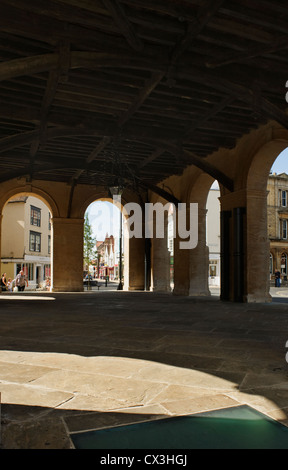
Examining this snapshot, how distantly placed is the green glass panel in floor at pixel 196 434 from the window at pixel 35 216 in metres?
35.6

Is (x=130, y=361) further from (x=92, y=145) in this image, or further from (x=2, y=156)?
(x=2, y=156)

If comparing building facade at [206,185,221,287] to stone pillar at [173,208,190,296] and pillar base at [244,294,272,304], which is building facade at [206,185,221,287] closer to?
stone pillar at [173,208,190,296]

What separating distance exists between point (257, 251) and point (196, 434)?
9827 mm

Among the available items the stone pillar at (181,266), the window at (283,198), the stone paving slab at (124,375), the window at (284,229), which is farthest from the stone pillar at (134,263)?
the window at (283,198)

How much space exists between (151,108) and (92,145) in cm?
355

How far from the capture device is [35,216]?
37125 mm

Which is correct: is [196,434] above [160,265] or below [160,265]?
→ below

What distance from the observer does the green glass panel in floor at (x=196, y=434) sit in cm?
198

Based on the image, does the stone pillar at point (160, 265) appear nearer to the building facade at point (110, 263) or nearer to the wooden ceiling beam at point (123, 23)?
the wooden ceiling beam at point (123, 23)

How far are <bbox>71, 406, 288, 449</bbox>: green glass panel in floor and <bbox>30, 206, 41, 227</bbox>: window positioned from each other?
117ft

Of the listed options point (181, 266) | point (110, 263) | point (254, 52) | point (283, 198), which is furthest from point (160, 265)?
point (110, 263)

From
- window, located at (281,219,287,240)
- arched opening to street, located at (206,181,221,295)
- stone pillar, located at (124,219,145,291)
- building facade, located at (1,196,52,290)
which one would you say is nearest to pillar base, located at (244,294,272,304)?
stone pillar, located at (124,219,145,291)

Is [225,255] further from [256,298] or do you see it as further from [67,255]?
[67,255]
